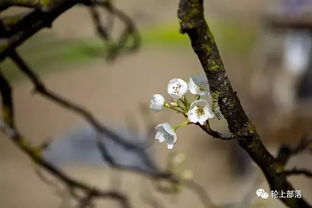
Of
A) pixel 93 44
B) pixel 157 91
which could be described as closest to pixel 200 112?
pixel 157 91

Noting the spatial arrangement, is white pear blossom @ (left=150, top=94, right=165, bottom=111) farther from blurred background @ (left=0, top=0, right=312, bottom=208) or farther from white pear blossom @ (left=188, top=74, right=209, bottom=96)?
blurred background @ (left=0, top=0, right=312, bottom=208)

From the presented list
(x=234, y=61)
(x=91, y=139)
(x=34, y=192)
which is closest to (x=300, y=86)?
(x=234, y=61)

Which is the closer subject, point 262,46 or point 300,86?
point 300,86

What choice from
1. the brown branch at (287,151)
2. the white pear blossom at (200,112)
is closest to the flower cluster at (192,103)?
the white pear blossom at (200,112)

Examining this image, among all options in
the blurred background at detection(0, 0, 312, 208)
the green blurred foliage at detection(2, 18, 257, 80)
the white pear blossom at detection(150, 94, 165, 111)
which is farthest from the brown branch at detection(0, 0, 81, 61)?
the green blurred foliage at detection(2, 18, 257, 80)

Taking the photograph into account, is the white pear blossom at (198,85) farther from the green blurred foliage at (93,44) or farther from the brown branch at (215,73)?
the green blurred foliage at (93,44)

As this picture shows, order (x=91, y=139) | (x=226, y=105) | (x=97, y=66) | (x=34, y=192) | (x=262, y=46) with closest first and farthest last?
1. (x=226, y=105)
2. (x=34, y=192)
3. (x=91, y=139)
4. (x=262, y=46)
5. (x=97, y=66)

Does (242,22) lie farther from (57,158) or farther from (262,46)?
(57,158)

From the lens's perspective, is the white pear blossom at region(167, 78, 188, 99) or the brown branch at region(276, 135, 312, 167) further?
the brown branch at region(276, 135, 312, 167)
